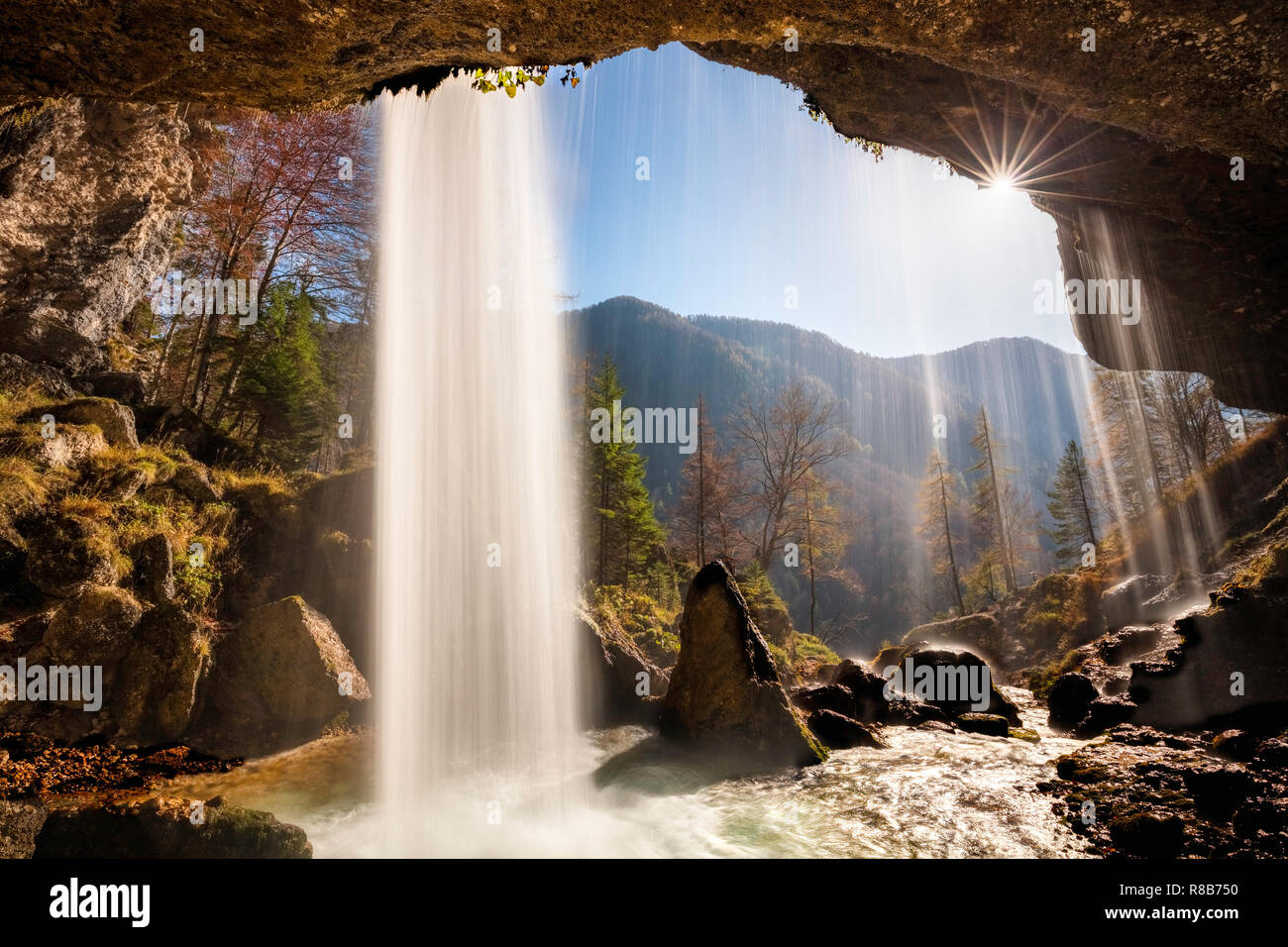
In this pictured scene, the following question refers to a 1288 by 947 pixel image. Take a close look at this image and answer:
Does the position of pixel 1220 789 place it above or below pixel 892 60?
below

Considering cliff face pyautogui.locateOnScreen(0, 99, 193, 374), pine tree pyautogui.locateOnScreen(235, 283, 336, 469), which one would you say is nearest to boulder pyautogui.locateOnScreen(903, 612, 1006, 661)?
pine tree pyautogui.locateOnScreen(235, 283, 336, 469)

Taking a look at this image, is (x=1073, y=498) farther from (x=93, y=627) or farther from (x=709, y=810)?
(x=93, y=627)

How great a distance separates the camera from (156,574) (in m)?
8.69

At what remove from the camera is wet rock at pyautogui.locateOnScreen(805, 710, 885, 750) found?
11.0m

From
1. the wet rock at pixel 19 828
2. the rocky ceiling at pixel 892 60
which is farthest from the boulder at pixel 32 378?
the rocky ceiling at pixel 892 60

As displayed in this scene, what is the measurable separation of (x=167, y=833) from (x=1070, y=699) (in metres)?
16.4

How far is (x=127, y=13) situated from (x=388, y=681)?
1082 cm

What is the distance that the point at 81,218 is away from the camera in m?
12.8

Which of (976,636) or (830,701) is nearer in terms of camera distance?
(830,701)

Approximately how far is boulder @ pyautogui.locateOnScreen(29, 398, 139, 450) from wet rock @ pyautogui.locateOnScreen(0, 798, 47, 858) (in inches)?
374

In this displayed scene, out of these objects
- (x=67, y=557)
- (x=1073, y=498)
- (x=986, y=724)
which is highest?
(x=1073, y=498)

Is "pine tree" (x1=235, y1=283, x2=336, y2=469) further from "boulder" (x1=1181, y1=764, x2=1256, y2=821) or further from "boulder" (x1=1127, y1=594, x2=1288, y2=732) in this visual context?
"boulder" (x1=1127, y1=594, x2=1288, y2=732)

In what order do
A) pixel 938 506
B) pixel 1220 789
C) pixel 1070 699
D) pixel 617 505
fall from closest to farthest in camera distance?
pixel 1220 789
pixel 1070 699
pixel 617 505
pixel 938 506

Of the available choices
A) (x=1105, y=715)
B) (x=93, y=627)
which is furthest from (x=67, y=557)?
(x=1105, y=715)
